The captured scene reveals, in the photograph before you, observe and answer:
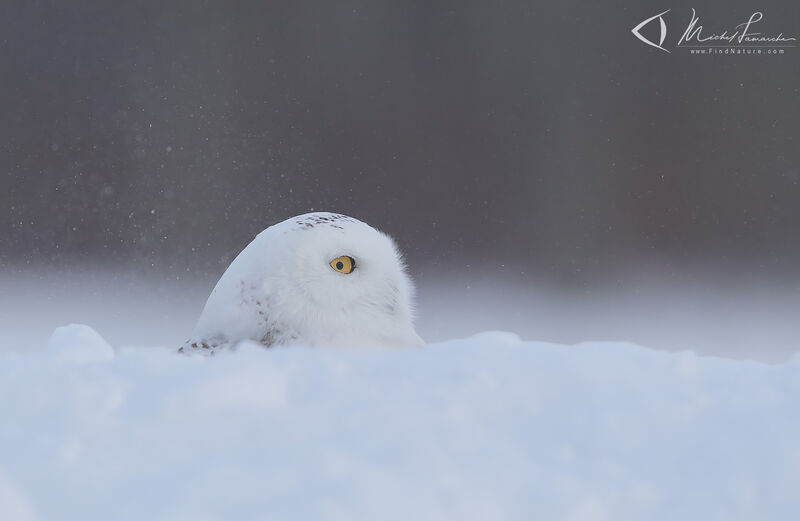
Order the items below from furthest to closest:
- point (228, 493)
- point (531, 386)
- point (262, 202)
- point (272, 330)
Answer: point (262, 202), point (272, 330), point (531, 386), point (228, 493)

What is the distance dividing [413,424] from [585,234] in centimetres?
486

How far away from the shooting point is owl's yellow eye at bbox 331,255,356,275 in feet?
4.15

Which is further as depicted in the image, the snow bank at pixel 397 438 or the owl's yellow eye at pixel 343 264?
the owl's yellow eye at pixel 343 264

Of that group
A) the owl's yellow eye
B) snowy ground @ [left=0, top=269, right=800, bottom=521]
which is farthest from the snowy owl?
snowy ground @ [left=0, top=269, right=800, bottom=521]

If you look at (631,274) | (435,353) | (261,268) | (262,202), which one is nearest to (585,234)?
(631,274)

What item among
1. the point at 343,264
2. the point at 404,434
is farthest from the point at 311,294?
the point at 404,434

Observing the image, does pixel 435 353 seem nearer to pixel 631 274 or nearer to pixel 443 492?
pixel 443 492

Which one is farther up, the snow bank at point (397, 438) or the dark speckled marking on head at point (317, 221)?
the dark speckled marking on head at point (317, 221)

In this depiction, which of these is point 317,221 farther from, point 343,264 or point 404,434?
point 404,434

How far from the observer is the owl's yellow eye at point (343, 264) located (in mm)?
1266

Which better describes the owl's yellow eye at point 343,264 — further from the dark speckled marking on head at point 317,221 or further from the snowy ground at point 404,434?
the snowy ground at point 404,434

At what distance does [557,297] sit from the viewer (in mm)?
5176

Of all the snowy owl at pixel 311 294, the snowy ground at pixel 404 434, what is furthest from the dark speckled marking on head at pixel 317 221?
the snowy ground at pixel 404 434

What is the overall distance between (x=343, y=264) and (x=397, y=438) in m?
0.71
